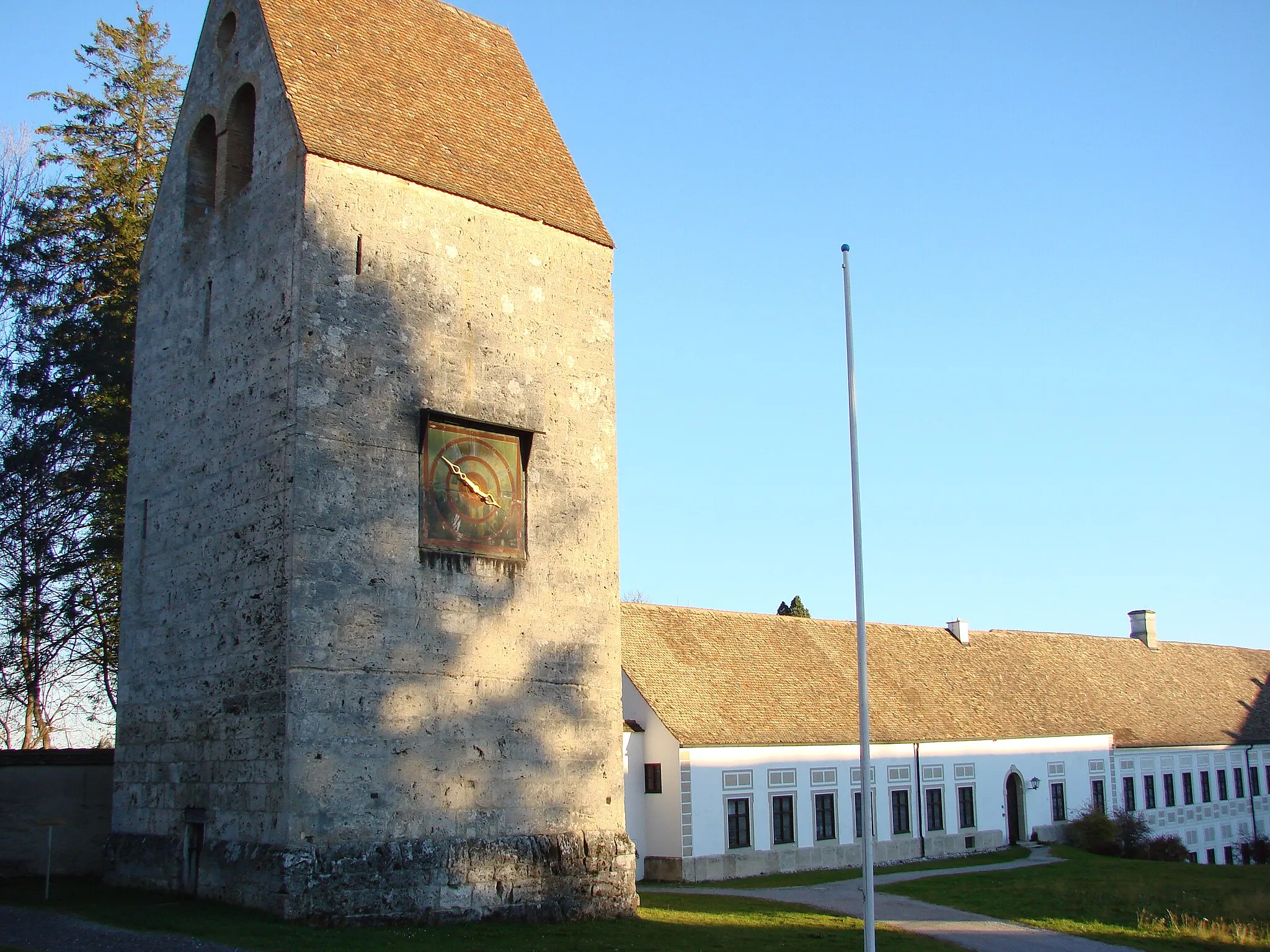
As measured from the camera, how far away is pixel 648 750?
95.7 ft

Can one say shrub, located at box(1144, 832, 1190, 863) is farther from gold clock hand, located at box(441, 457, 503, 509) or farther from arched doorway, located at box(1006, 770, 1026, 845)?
gold clock hand, located at box(441, 457, 503, 509)

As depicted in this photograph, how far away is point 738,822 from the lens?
29219mm

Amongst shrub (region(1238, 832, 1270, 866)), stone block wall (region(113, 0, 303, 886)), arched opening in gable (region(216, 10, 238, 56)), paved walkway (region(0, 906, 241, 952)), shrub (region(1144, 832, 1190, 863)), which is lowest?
shrub (region(1238, 832, 1270, 866))

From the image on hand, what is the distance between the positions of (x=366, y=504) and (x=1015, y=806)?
95.0 ft

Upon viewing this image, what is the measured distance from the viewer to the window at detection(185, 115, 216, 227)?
19.5m

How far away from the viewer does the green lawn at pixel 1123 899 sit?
19.7 metres

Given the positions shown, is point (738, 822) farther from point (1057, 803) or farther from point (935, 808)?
point (1057, 803)

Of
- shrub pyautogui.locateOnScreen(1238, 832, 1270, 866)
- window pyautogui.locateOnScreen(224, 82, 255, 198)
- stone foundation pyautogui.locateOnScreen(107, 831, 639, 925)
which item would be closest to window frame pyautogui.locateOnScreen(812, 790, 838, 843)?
stone foundation pyautogui.locateOnScreen(107, 831, 639, 925)

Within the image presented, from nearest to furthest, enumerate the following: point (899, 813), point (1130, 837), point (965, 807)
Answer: point (899, 813), point (965, 807), point (1130, 837)

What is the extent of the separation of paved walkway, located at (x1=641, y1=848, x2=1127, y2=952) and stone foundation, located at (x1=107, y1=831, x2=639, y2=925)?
13.7 feet

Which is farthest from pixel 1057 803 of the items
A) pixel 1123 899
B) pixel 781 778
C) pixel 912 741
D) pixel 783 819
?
pixel 1123 899

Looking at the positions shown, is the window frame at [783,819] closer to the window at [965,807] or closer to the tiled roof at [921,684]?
the tiled roof at [921,684]

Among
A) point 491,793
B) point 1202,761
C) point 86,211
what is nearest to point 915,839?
point 1202,761

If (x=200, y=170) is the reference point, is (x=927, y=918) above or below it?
below
